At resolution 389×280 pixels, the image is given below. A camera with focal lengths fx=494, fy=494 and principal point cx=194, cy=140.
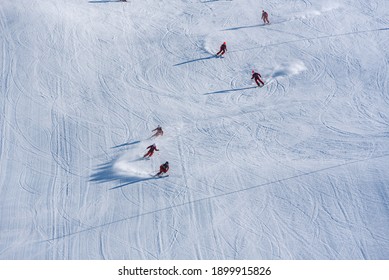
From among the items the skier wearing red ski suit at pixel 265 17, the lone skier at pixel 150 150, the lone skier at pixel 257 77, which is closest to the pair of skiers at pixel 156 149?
the lone skier at pixel 150 150

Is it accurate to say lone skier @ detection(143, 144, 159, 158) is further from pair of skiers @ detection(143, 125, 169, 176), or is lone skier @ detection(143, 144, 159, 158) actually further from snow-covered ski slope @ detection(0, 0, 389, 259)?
snow-covered ski slope @ detection(0, 0, 389, 259)

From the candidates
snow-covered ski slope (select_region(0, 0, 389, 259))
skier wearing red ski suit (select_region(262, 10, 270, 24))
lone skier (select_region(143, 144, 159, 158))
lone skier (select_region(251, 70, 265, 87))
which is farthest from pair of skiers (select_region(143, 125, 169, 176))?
skier wearing red ski suit (select_region(262, 10, 270, 24))

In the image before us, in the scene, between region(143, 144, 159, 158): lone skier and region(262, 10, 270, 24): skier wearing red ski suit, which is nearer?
region(143, 144, 159, 158): lone skier

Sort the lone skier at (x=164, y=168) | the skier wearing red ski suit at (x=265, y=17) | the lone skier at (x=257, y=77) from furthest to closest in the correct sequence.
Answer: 1. the skier wearing red ski suit at (x=265, y=17)
2. the lone skier at (x=257, y=77)
3. the lone skier at (x=164, y=168)

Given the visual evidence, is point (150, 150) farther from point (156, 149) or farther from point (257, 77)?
point (257, 77)

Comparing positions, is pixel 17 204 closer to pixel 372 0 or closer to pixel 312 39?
pixel 312 39

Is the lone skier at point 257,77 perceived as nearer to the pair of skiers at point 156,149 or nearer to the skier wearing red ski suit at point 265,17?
the skier wearing red ski suit at point 265,17

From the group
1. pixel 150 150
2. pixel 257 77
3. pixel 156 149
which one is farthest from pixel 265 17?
pixel 150 150

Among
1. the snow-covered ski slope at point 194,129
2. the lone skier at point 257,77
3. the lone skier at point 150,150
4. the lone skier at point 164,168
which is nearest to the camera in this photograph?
the snow-covered ski slope at point 194,129
